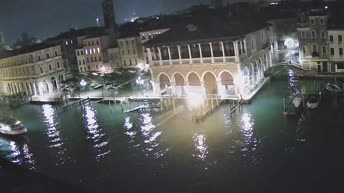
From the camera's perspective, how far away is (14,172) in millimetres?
40688

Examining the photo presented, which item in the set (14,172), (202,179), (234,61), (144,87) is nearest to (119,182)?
(202,179)

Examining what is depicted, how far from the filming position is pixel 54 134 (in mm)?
51344

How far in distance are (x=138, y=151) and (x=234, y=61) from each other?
66.8 feet

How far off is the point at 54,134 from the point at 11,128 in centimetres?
653

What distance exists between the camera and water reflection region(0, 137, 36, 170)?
4250 cm

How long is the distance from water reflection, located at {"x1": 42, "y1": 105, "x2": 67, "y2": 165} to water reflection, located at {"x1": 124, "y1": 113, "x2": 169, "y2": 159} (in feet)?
24.2

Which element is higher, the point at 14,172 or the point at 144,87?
the point at 144,87

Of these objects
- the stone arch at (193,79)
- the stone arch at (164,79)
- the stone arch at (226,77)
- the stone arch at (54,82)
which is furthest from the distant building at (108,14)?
the stone arch at (226,77)

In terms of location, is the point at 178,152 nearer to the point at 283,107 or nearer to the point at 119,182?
the point at 119,182

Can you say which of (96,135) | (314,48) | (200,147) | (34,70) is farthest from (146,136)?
(34,70)

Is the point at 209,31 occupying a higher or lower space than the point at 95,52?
higher

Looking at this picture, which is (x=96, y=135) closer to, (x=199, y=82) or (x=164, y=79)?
(x=164, y=79)

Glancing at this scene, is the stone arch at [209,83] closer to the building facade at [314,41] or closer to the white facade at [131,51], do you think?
the building facade at [314,41]

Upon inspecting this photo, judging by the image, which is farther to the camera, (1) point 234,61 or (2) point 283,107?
(1) point 234,61
